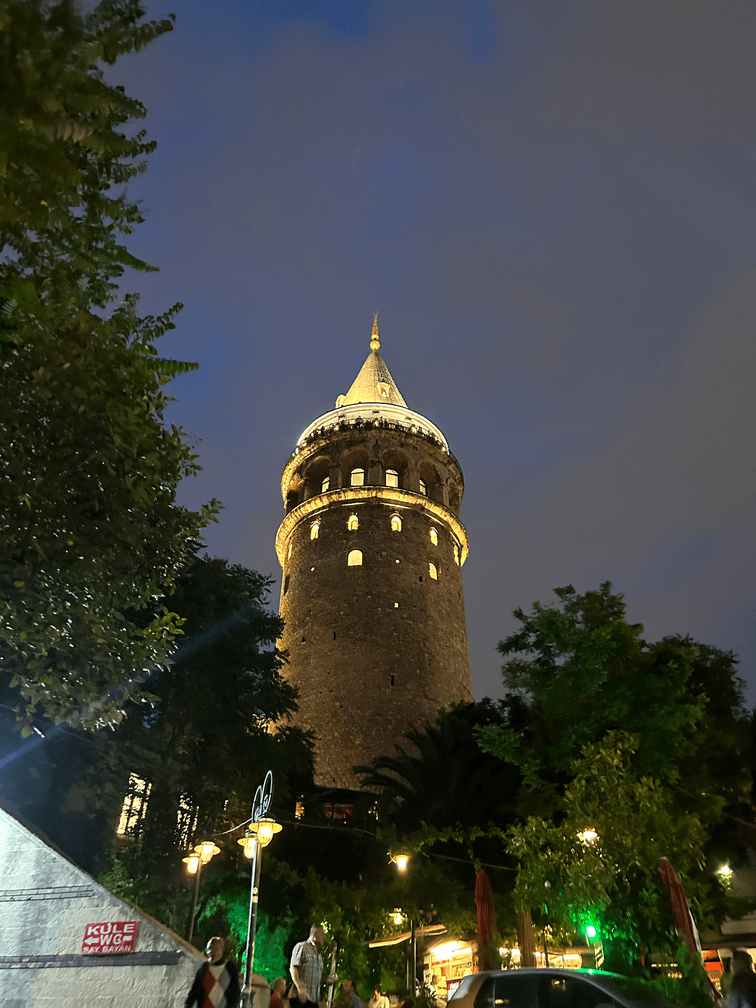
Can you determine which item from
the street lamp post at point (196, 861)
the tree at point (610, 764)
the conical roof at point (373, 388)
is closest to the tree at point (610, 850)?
the tree at point (610, 764)

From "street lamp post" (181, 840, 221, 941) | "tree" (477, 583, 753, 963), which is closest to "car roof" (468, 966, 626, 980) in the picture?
"tree" (477, 583, 753, 963)

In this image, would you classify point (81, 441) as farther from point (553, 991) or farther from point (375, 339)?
point (375, 339)

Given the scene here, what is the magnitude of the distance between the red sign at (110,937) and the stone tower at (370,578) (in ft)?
69.9

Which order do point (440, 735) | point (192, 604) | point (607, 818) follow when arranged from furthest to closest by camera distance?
point (440, 735) → point (192, 604) → point (607, 818)

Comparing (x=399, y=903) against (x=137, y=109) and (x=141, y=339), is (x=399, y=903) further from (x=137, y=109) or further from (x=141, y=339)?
(x=137, y=109)

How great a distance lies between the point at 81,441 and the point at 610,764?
40.5 ft

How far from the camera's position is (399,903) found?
1855cm

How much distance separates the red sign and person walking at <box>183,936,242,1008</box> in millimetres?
2445

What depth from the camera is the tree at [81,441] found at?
6.07 m

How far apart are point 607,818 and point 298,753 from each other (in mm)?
10666

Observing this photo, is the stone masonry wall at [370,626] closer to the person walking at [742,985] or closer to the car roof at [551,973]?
the car roof at [551,973]

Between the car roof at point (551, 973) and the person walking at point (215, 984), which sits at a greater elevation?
the car roof at point (551, 973)

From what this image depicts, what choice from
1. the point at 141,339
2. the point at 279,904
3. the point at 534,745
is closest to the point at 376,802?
the point at 279,904

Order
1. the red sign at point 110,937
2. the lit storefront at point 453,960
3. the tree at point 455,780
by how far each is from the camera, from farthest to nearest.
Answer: the lit storefront at point 453,960 < the tree at point 455,780 < the red sign at point 110,937
